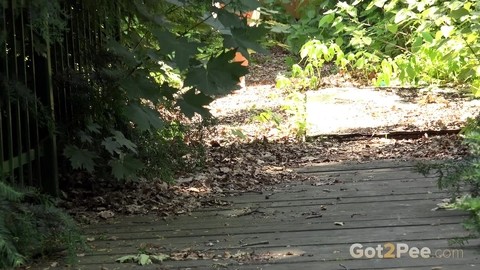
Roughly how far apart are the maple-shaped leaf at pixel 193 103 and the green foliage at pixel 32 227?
1.07 m

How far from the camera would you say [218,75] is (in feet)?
14.5

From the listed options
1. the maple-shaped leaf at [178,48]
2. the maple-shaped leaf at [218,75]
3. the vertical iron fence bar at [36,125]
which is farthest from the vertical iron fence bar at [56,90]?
the maple-shaped leaf at [218,75]

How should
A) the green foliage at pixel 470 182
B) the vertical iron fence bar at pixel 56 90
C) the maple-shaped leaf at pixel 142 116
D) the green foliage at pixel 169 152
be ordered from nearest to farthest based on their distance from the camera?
the green foliage at pixel 470 182, the maple-shaped leaf at pixel 142 116, the vertical iron fence bar at pixel 56 90, the green foliage at pixel 169 152

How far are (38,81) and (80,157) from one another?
53 cm

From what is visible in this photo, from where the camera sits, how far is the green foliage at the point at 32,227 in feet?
10.5

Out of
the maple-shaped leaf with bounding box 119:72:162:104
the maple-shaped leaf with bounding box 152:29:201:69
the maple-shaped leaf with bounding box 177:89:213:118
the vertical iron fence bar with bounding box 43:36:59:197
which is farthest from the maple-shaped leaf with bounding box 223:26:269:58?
the vertical iron fence bar with bounding box 43:36:59:197

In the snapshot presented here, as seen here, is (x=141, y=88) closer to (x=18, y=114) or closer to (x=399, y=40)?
(x=18, y=114)

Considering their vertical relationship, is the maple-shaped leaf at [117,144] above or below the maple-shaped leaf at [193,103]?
below

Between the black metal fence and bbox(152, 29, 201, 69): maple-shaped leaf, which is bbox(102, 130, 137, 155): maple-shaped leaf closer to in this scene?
the black metal fence

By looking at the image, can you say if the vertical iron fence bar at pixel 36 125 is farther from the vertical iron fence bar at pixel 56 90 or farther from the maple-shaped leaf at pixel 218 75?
the maple-shaped leaf at pixel 218 75

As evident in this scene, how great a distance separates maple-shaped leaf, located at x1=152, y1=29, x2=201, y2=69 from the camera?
434 centimetres

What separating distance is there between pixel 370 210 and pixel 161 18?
177 cm

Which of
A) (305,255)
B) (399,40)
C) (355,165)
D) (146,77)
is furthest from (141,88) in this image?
(399,40)

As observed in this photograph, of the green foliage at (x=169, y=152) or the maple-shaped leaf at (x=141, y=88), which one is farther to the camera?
the green foliage at (x=169, y=152)
